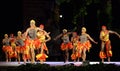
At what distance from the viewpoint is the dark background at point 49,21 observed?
74.2 ft

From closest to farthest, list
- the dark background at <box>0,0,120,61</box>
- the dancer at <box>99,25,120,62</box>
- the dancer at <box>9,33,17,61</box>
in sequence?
the dancer at <box>99,25,120,62</box> < the dancer at <box>9,33,17,61</box> < the dark background at <box>0,0,120,61</box>

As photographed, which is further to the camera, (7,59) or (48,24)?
(48,24)

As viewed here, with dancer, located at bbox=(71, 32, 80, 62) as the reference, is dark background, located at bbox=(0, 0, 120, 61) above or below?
above

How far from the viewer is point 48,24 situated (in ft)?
77.1

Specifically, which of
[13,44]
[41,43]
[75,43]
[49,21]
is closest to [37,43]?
[41,43]

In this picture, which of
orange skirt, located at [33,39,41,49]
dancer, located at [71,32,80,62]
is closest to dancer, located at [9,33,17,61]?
dancer, located at [71,32,80,62]

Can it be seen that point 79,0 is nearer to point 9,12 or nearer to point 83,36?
point 83,36

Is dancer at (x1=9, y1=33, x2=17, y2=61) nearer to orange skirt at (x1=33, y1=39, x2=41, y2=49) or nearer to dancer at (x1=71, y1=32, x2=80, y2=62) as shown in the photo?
dancer at (x1=71, y1=32, x2=80, y2=62)

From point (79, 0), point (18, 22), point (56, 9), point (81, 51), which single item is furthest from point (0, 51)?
point (79, 0)

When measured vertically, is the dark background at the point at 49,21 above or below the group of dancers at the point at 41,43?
above

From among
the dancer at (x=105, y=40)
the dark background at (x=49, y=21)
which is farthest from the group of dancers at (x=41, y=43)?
the dark background at (x=49, y=21)

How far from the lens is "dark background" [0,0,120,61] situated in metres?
22.6

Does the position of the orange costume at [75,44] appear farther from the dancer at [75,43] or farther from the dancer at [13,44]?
the dancer at [13,44]

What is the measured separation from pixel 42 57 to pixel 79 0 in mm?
3942
